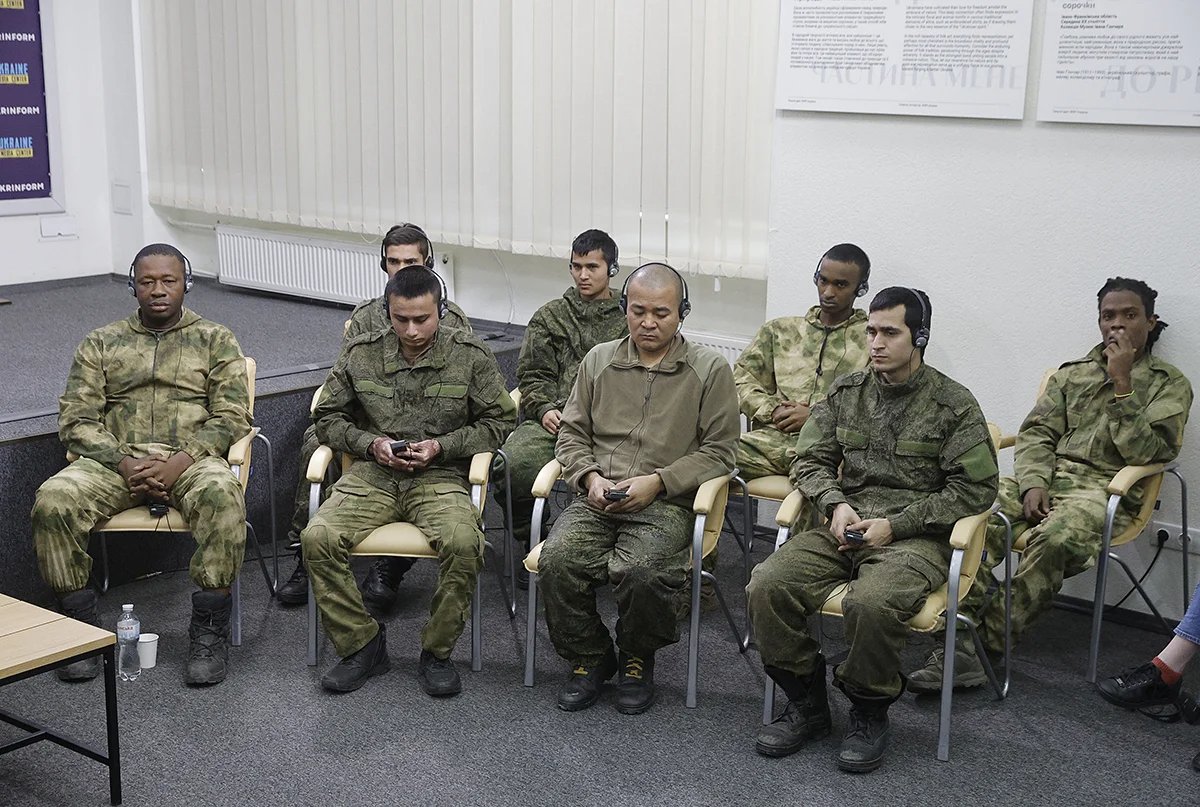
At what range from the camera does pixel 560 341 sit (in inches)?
191

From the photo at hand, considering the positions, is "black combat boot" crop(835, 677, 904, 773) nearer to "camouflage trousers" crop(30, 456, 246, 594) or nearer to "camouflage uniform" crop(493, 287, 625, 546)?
"camouflage uniform" crop(493, 287, 625, 546)

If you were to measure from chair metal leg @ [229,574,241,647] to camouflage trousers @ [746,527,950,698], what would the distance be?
5.54ft

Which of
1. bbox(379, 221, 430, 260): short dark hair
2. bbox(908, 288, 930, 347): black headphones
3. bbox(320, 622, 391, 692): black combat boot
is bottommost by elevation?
bbox(320, 622, 391, 692): black combat boot

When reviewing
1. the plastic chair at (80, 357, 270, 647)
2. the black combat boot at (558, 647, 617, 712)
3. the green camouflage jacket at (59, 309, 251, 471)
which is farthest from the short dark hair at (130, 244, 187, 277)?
the black combat boot at (558, 647, 617, 712)

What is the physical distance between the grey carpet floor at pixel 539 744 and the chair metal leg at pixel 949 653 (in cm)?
6

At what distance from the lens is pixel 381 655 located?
13.0 ft

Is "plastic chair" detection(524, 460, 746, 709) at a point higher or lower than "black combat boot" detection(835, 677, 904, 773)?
higher

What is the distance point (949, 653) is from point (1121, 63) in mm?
2002

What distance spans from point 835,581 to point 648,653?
0.60m

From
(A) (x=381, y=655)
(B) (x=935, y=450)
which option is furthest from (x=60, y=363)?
(B) (x=935, y=450)

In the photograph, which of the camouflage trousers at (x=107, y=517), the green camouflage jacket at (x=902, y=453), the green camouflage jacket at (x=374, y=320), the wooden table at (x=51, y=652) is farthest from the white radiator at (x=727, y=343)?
the wooden table at (x=51, y=652)

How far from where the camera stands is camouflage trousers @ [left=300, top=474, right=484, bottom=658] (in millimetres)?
3803

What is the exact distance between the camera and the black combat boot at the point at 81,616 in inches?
152

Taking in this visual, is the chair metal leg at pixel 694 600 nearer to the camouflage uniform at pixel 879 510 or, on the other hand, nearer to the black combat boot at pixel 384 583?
the camouflage uniform at pixel 879 510
